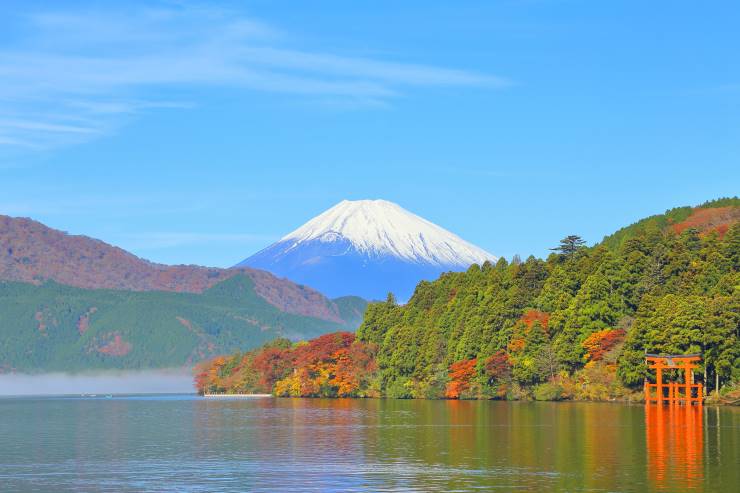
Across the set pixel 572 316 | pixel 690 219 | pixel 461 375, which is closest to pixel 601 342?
pixel 572 316

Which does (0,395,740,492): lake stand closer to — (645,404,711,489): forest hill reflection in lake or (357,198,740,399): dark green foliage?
(645,404,711,489): forest hill reflection in lake

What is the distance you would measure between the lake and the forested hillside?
41.9 feet

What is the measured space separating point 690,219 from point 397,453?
128797 millimetres

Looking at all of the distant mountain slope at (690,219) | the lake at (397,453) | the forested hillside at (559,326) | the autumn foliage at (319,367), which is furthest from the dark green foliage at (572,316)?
the distant mountain slope at (690,219)

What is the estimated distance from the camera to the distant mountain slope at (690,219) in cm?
16862

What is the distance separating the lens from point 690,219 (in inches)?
6993

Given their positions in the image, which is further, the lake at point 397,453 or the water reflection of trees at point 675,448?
the lake at point 397,453

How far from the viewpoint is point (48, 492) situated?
4472cm

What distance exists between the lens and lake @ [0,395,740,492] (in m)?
46.1

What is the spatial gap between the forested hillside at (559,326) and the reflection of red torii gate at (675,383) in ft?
4.89

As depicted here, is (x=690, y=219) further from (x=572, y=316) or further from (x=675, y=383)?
(x=675, y=383)

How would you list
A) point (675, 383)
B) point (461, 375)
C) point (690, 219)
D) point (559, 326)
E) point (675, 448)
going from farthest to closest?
point (690, 219)
point (461, 375)
point (559, 326)
point (675, 383)
point (675, 448)

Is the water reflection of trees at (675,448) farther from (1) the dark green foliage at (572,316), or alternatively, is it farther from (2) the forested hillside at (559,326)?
(2) the forested hillside at (559,326)

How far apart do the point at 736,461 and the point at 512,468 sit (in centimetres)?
977
